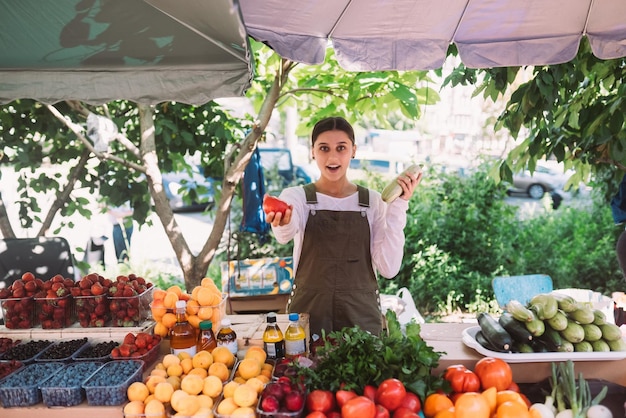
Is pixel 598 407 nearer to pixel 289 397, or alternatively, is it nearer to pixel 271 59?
pixel 289 397

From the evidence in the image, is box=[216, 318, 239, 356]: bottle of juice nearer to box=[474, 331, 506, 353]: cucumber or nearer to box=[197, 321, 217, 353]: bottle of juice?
box=[197, 321, 217, 353]: bottle of juice

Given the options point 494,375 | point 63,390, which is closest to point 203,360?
point 63,390

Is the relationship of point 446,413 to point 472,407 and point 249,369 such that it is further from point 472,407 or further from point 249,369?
point 249,369

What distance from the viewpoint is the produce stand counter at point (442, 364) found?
2.04 meters

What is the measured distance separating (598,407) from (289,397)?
121 cm

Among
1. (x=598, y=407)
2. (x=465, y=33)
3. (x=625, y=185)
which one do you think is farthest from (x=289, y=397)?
(x=625, y=185)

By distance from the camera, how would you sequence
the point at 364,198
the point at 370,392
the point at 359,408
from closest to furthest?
the point at 359,408 → the point at 370,392 → the point at 364,198

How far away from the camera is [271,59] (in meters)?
4.17

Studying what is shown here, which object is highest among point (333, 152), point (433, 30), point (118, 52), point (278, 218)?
point (433, 30)

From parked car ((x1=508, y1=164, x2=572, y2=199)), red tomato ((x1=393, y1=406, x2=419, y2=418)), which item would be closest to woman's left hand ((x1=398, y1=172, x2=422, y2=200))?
red tomato ((x1=393, y1=406, x2=419, y2=418))

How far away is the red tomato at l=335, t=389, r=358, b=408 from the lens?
6.23 feet

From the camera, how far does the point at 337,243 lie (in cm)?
314

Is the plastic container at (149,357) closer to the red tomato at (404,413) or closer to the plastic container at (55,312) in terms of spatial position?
the plastic container at (55,312)

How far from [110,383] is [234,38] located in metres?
1.59
